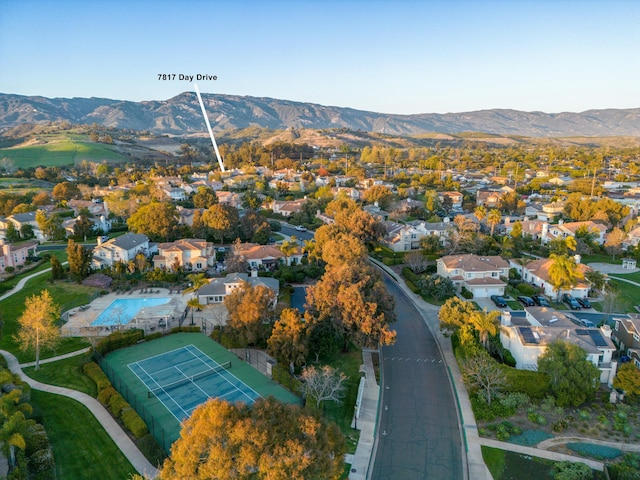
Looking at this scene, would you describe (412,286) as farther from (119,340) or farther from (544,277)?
(119,340)

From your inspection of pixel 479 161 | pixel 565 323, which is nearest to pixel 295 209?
pixel 565 323

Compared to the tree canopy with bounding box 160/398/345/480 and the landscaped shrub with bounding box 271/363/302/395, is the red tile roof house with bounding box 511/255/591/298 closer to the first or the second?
the landscaped shrub with bounding box 271/363/302/395

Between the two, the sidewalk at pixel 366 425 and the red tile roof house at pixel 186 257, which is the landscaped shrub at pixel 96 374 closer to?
the sidewalk at pixel 366 425

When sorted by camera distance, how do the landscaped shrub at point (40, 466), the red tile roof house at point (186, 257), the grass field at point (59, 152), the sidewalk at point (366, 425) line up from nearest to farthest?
the landscaped shrub at point (40, 466) → the sidewalk at point (366, 425) → the red tile roof house at point (186, 257) → the grass field at point (59, 152)

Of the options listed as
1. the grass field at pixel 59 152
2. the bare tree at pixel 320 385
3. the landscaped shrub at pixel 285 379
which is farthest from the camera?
the grass field at pixel 59 152

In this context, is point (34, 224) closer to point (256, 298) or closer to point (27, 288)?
point (27, 288)

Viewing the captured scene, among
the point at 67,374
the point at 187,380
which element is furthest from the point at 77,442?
the point at 67,374

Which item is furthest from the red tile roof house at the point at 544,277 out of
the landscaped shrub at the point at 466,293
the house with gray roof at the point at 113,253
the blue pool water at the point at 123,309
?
the house with gray roof at the point at 113,253
